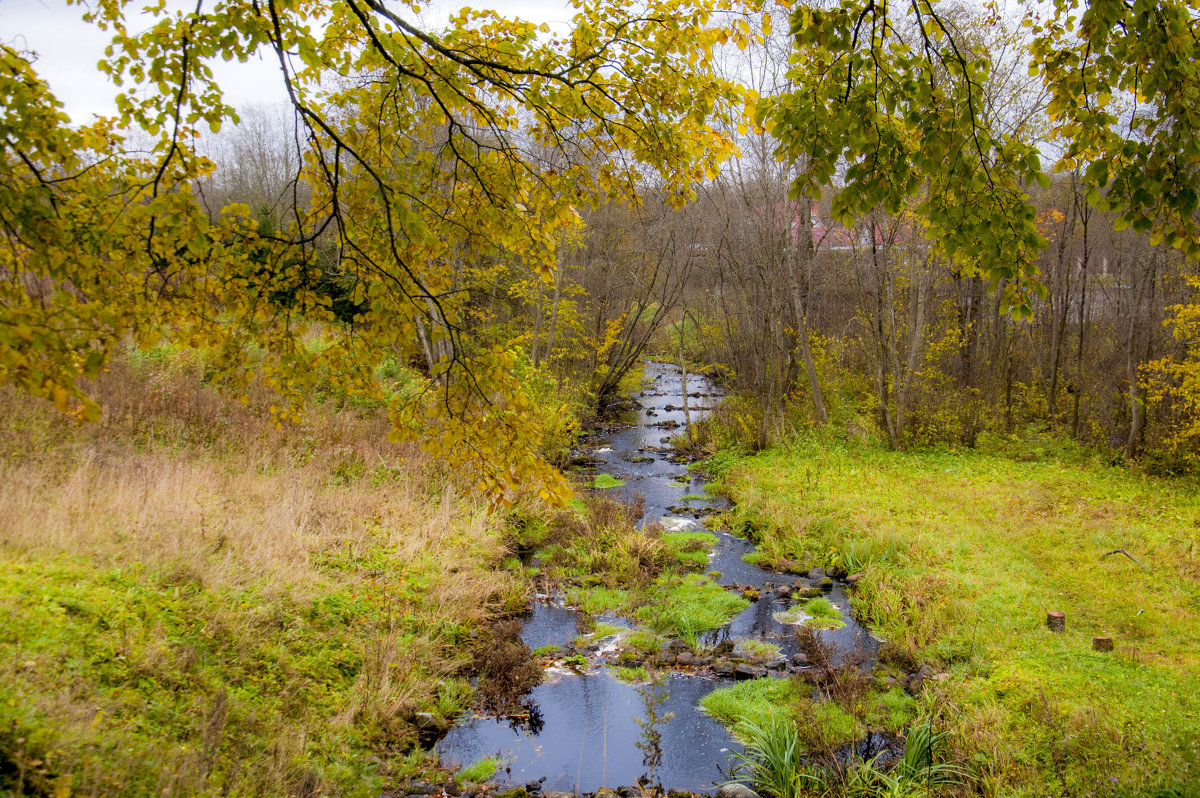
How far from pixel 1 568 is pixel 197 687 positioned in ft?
5.54

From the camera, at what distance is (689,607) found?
743 centimetres

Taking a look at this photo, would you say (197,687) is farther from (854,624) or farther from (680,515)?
(680,515)

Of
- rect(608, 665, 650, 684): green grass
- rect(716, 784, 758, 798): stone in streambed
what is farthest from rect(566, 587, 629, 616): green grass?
rect(716, 784, 758, 798): stone in streambed

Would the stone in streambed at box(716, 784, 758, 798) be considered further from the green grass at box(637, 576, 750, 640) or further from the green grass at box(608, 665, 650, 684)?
the green grass at box(637, 576, 750, 640)

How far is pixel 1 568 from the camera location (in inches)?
183

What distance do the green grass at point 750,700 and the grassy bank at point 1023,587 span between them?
108 centimetres

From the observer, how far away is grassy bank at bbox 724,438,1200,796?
169 inches

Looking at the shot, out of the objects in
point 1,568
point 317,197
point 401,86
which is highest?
point 401,86

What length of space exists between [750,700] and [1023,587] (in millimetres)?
3329

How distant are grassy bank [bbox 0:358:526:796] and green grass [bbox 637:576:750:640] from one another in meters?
1.56

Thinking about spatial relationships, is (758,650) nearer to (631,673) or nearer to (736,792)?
(631,673)

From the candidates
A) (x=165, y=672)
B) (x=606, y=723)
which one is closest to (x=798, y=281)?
(x=606, y=723)

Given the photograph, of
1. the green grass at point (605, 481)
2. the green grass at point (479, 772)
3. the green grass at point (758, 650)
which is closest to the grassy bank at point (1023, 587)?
the green grass at point (758, 650)

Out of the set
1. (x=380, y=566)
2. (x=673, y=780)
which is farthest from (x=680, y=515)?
(x=673, y=780)
